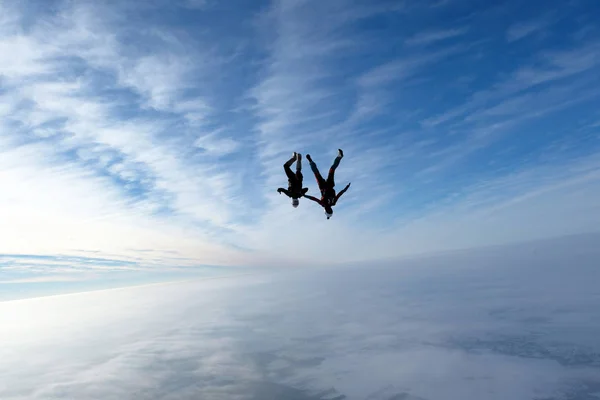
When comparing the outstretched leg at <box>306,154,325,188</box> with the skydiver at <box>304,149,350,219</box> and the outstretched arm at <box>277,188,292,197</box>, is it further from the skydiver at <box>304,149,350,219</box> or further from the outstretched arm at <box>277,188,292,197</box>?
the outstretched arm at <box>277,188,292,197</box>

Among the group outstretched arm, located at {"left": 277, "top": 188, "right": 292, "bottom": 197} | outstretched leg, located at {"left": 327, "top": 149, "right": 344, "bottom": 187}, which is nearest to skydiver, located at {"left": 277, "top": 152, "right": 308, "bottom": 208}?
outstretched arm, located at {"left": 277, "top": 188, "right": 292, "bottom": 197}

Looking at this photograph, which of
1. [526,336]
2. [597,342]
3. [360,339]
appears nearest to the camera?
[597,342]

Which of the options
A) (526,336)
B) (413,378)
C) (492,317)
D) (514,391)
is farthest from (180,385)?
(492,317)

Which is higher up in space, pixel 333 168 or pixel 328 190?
pixel 333 168

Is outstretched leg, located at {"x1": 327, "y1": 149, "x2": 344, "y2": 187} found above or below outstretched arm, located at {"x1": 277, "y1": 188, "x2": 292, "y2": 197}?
above

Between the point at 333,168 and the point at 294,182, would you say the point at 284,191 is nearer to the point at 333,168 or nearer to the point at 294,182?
the point at 294,182

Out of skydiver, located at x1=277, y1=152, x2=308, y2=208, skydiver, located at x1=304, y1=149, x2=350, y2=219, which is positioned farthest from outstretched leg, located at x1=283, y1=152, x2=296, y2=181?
skydiver, located at x1=304, y1=149, x2=350, y2=219

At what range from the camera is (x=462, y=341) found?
84.2 meters

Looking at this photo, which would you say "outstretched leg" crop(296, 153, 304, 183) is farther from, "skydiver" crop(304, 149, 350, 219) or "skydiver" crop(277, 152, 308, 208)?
"skydiver" crop(304, 149, 350, 219)

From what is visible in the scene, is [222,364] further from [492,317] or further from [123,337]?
[123,337]

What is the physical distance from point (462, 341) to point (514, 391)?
38829 millimetres

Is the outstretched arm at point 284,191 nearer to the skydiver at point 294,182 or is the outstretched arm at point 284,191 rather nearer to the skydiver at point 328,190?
the skydiver at point 294,182

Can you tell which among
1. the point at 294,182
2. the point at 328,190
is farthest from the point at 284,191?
the point at 328,190

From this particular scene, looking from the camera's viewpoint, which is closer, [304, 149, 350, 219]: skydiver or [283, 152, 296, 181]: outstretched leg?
[283, 152, 296, 181]: outstretched leg
